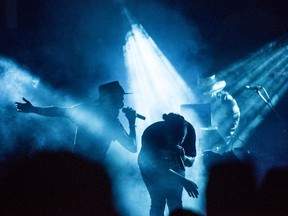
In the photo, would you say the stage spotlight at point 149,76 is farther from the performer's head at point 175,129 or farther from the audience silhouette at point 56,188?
the performer's head at point 175,129

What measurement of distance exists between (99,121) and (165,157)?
1087 millimetres

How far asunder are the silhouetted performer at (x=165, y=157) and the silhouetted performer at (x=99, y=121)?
42 centimetres

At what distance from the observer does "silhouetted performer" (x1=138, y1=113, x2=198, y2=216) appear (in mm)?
3846

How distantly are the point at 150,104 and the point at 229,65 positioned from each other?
2.53 m

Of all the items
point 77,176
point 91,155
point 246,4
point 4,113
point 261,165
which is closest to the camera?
point 91,155

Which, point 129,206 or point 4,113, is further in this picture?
point 4,113

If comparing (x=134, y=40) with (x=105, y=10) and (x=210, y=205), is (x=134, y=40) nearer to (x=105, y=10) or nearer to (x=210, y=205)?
(x=105, y=10)

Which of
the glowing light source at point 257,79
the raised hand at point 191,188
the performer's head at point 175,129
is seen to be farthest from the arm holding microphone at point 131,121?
the glowing light source at point 257,79

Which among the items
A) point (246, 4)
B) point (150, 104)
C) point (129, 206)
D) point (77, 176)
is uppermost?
point (246, 4)

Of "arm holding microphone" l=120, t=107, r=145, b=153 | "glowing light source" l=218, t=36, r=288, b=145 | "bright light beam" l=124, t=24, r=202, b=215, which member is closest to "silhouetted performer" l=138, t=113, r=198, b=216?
"arm holding microphone" l=120, t=107, r=145, b=153

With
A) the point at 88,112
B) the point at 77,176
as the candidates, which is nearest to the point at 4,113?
the point at 77,176

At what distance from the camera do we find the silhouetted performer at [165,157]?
3.85 metres

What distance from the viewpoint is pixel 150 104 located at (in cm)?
890

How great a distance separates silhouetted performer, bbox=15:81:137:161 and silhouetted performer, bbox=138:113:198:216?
1.38 feet
